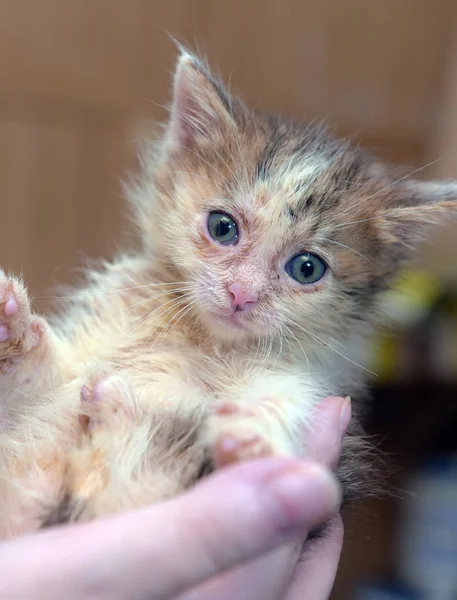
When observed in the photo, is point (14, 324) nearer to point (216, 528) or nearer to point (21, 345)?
point (21, 345)

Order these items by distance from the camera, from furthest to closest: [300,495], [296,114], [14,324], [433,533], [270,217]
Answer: [296,114] → [433,533] → [270,217] → [14,324] → [300,495]

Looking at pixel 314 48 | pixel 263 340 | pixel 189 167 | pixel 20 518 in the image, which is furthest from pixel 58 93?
pixel 20 518

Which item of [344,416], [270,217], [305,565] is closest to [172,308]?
[270,217]

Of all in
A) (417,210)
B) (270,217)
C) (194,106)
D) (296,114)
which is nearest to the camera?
(270,217)

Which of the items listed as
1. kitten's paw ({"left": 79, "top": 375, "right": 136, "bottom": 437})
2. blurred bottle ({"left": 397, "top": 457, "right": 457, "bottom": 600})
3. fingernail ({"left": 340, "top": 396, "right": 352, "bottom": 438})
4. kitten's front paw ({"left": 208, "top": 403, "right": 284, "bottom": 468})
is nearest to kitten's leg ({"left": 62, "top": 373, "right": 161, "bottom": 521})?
kitten's paw ({"left": 79, "top": 375, "right": 136, "bottom": 437})

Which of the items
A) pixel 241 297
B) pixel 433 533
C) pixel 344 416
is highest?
pixel 241 297

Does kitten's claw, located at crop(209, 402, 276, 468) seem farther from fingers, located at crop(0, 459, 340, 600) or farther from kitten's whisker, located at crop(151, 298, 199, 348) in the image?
kitten's whisker, located at crop(151, 298, 199, 348)

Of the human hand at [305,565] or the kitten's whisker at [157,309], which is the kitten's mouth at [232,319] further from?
the human hand at [305,565]
